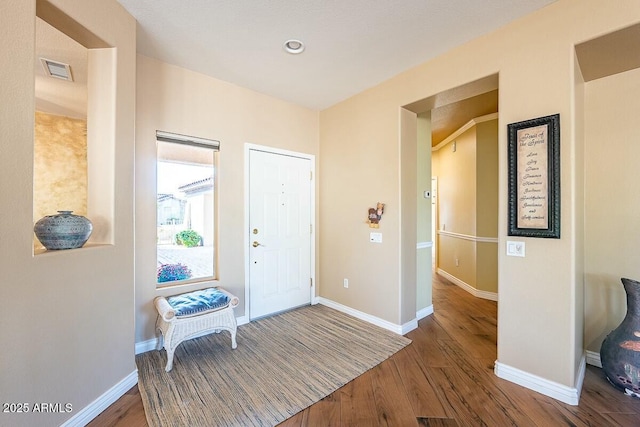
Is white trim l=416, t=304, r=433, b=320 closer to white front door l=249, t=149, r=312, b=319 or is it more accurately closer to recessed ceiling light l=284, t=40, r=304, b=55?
white front door l=249, t=149, r=312, b=319

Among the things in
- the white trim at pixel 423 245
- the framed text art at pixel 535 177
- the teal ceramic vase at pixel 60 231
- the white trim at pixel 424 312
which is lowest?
the white trim at pixel 424 312

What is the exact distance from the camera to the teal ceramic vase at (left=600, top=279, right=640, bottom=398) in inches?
70.6

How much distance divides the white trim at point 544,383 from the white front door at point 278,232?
2310mm

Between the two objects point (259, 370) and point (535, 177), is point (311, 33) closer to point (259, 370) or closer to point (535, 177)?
point (535, 177)

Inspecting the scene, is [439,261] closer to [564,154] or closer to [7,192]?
[564,154]

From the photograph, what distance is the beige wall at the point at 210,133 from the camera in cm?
248

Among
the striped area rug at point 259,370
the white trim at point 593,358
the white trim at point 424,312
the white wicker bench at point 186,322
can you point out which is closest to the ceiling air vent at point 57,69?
the white wicker bench at point 186,322

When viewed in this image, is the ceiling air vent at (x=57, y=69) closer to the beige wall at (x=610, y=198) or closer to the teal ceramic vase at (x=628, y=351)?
the beige wall at (x=610, y=198)

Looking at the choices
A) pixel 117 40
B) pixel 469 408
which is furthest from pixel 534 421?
pixel 117 40

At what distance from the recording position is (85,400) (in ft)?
5.40

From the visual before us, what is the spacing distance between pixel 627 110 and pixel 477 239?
236 centimetres

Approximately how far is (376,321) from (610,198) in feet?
7.72

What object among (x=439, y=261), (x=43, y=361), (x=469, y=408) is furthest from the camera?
(x=439, y=261)

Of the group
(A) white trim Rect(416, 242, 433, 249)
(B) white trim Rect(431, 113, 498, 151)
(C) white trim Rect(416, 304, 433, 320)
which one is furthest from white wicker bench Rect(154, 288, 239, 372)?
(B) white trim Rect(431, 113, 498, 151)
